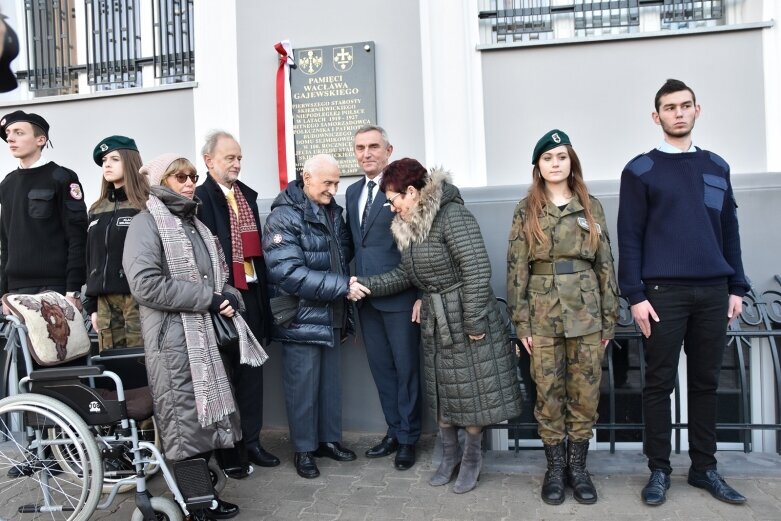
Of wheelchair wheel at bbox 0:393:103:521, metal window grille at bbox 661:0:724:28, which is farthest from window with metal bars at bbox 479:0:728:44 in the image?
wheelchair wheel at bbox 0:393:103:521

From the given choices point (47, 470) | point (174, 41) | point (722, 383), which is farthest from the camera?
point (174, 41)

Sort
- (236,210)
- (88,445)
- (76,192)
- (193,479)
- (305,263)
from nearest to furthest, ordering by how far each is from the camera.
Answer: (88,445), (193,479), (305,263), (236,210), (76,192)

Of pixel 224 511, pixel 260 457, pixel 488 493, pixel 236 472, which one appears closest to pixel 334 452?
pixel 260 457

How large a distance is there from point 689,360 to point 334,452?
2.24m

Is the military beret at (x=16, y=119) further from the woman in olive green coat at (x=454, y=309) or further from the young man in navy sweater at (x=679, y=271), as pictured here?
the young man in navy sweater at (x=679, y=271)

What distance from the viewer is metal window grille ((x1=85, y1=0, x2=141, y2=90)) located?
544 centimetres

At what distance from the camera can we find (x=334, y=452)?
407cm

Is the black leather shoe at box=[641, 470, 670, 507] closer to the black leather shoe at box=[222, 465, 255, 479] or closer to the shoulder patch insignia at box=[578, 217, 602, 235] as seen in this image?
the shoulder patch insignia at box=[578, 217, 602, 235]

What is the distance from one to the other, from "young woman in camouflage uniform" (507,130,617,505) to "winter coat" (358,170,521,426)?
159 millimetres

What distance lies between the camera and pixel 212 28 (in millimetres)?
4934

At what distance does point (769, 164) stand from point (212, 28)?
170 inches

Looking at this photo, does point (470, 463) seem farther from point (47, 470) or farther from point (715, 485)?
point (47, 470)

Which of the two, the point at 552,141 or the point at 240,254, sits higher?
the point at 552,141

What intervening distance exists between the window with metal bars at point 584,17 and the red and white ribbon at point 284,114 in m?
1.55
